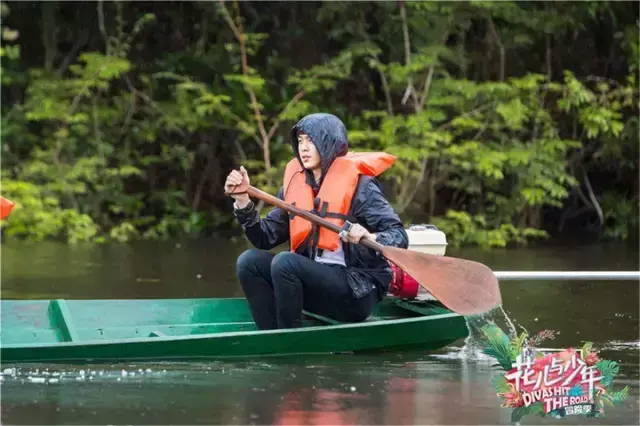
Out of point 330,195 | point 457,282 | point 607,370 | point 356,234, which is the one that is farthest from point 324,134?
point 607,370

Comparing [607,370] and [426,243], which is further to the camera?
[426,243]

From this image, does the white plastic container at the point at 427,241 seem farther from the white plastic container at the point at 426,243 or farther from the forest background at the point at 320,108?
the forest background at the point at 320,108

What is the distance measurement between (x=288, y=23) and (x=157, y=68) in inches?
58.1

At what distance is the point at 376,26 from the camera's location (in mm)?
13289

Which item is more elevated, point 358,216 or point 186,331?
point 358,216

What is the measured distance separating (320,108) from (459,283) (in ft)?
25.5

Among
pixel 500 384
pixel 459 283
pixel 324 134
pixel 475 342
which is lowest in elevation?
pixel 475 342

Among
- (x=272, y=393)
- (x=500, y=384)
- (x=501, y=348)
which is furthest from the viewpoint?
(x=501, y=348)

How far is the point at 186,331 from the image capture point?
236 inches

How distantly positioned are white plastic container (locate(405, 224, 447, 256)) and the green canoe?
0.80 ft

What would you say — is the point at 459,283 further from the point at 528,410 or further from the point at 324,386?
the point at 528,410

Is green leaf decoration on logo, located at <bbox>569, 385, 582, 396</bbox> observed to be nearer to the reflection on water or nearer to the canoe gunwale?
the reflection on water

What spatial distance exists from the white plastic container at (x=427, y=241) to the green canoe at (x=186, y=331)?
9.7 inches

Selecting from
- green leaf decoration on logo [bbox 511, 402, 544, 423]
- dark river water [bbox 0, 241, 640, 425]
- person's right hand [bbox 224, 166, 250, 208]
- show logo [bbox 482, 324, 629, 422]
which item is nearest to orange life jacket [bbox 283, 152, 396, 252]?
person's right hand [bbox 224, 166, 250, 208]
